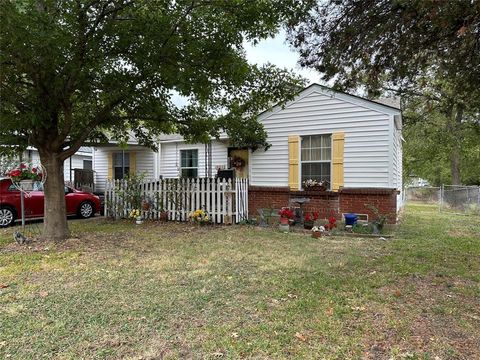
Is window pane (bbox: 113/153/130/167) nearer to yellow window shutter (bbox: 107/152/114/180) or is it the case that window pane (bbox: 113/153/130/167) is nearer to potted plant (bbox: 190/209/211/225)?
yellow window shutter (bbox: 107/152/114/180)

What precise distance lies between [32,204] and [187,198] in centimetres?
467

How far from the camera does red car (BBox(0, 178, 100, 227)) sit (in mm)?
9570

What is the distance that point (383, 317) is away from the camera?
340 cm

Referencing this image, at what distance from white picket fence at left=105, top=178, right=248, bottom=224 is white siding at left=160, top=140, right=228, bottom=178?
2.17 meters

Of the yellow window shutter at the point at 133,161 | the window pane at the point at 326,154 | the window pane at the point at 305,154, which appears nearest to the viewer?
the window pane at the point at 326,154

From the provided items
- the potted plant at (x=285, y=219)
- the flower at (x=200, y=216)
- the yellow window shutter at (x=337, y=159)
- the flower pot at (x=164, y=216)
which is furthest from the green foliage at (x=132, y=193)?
the yellow window shutter at (x=337, y=159)

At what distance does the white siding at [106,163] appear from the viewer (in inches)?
581

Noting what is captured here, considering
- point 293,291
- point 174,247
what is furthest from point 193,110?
point 293,291

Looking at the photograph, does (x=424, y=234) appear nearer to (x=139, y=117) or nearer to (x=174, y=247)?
(x=174, y=247)

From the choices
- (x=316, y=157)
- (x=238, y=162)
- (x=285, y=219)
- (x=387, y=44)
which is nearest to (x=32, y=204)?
(x=238, y=162)

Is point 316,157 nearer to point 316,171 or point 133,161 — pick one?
point 316,171

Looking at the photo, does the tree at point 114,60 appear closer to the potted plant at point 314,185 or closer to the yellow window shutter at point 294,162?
the yellow window shutter at point 294,162

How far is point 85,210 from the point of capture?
39.0 ft

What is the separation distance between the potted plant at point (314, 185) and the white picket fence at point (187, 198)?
1.89 metres
